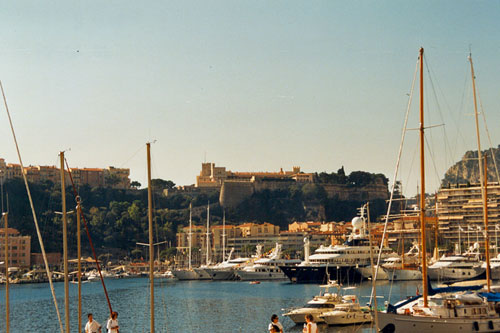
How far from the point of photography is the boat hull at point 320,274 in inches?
2899

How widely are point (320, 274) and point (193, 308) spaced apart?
2199 cm

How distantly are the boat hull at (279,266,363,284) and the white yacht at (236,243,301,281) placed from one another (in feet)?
38.0

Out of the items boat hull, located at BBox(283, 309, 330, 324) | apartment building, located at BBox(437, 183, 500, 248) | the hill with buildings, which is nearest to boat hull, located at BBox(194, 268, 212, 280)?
the hill with buildings

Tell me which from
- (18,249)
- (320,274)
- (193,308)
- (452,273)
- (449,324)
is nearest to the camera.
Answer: (449,324)

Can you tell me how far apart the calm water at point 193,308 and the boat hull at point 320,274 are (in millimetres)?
1069

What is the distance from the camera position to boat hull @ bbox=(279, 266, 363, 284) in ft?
242

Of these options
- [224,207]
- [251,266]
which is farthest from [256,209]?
[251,266]

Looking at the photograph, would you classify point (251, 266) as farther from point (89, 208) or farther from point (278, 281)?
point (89, 208)

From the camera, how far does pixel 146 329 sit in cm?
4231

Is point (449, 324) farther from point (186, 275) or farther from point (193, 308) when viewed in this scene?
point (186, 275)

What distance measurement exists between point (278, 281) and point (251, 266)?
27.4 feet

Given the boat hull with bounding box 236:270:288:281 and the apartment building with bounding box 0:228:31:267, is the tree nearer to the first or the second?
the apartment building with bounding box 0:228:31:267

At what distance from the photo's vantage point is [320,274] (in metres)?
76.3

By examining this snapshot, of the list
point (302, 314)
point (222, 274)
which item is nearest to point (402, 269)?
point (222, 274)
